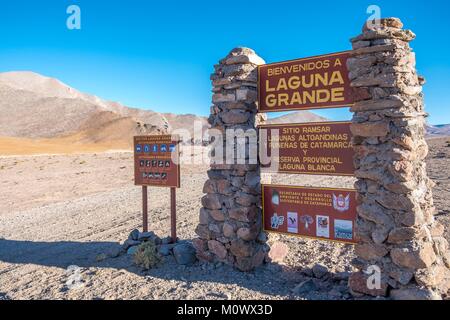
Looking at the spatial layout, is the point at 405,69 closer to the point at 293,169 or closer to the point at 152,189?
the point at 293,169

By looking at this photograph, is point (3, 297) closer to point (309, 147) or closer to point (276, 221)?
point (276, 221)

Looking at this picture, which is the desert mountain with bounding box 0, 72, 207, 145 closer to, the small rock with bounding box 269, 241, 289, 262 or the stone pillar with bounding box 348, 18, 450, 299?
the small rock with bounding box 269, 241, 289, 262

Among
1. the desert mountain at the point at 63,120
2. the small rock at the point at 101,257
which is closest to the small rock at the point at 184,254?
the small rock at the point at 101,257

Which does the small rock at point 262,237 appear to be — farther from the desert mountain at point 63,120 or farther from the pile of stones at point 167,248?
the desert mountain at point 63,120

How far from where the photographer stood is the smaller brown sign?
25.1 ft

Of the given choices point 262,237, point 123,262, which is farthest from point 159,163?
point 262,237

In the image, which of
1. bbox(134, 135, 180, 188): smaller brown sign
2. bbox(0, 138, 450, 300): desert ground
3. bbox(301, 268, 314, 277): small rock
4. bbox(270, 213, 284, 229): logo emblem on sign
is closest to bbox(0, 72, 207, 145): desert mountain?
bbox(0, 138, 450, 300): desert ground

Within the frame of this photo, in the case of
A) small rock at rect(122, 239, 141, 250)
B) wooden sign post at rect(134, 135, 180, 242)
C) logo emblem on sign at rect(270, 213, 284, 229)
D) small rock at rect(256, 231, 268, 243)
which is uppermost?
wooden sign post at rect(134, 135, 180, 242)

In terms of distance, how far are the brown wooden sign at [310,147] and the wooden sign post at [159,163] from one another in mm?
1986

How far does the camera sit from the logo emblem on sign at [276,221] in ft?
21.1

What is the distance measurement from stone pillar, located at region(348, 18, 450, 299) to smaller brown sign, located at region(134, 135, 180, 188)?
3.67 metres

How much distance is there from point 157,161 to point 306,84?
3.52 m

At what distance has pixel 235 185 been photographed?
6.50m
